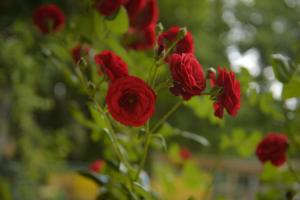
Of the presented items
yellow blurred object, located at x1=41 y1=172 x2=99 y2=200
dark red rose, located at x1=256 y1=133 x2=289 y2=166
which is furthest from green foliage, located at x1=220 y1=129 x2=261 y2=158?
yellow blurred object, located at x1=41 y1=172 x2=99 y2=200

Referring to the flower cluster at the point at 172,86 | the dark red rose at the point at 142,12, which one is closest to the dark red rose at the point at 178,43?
the flower cluster at the point at 172,86

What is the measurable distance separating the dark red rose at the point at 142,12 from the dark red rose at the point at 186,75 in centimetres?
21

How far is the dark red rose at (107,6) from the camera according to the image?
60 centimetres

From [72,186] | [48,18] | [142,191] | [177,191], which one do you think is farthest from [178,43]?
[72,186]

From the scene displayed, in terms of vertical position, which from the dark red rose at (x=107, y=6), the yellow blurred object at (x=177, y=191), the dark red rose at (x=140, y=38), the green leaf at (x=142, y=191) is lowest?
the yellow blurred object at (x=177, y=191)

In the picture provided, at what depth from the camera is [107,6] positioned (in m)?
0.61

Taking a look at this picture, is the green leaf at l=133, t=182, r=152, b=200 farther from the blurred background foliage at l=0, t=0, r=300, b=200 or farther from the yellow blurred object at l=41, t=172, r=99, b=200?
the yellow blurred object at l=41, t=172, r=99, b=200

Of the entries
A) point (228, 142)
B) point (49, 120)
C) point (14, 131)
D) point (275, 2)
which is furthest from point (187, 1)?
point (228, 142)

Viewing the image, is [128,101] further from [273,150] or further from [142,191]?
[273,150]

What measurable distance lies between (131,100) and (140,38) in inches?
9.2

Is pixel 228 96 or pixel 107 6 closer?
pixel 228 96

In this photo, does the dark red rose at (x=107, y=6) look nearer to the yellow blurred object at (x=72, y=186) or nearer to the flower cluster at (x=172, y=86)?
the flower cluster at (x=172, y=86)

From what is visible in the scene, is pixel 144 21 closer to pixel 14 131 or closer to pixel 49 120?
pixel 14 131

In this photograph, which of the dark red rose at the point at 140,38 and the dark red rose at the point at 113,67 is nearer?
the dark red rose at the point at 113,67
